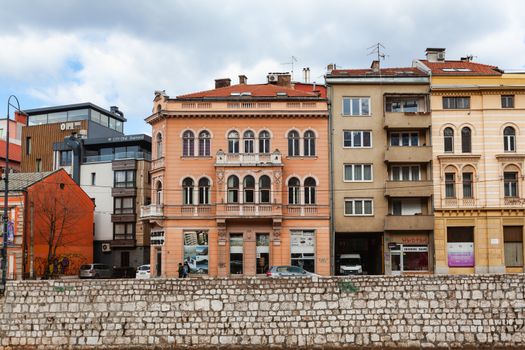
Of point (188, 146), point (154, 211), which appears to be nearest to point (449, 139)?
point (188, 146)

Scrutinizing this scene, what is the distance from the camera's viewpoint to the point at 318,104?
47.0 meters

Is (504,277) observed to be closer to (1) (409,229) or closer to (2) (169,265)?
(1) (409,229)

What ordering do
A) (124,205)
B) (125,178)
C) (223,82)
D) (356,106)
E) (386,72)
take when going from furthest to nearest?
(125,178), (124,205), (223,82), (386,72), (356,106)

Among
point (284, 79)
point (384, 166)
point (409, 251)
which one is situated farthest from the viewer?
point (284, 79)

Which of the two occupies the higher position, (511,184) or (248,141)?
(248,141)

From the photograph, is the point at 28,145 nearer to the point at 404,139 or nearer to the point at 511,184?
the point at 404,139

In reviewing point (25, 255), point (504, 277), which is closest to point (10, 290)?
point (504, 277)

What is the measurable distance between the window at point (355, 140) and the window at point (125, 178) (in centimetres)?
2603

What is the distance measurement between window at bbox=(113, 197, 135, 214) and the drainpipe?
7.15m

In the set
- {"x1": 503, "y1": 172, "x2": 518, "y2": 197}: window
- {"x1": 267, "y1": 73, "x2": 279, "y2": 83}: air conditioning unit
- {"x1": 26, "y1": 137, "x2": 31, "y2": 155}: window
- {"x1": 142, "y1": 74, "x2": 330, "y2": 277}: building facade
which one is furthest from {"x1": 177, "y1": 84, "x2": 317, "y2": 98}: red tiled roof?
{"x1": 26, "y1": 137, "x2": 31, "y2": 155}: window

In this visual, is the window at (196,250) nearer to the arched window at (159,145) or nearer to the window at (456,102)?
the arched window at (159,145)

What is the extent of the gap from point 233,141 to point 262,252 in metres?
9.10

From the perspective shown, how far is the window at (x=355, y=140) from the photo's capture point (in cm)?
4719

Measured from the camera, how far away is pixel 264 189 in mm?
45750
